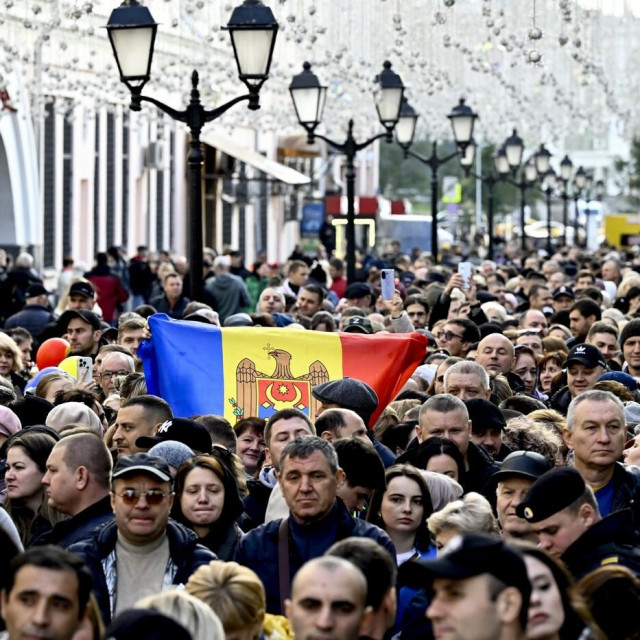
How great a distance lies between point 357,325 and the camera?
14.7 meters

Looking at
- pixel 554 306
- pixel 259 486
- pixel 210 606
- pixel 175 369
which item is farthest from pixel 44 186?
pixel 210 606

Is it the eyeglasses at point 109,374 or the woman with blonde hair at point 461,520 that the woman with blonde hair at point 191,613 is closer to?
the woman with blonde hair at point 461,520

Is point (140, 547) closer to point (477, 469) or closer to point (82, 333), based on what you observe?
point (477, 469)

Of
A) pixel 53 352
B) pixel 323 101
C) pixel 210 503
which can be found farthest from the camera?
pixel 323 101

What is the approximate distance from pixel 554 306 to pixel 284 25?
25.4 ft

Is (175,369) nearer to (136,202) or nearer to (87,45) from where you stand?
(87,45)

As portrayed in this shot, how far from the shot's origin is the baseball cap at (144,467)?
7.70 meters

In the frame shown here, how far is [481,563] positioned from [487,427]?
16.4 ft

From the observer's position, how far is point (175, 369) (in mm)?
12773

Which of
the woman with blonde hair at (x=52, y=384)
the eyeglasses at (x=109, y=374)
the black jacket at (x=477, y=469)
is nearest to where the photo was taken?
the black jacket at (x=477, y=469)

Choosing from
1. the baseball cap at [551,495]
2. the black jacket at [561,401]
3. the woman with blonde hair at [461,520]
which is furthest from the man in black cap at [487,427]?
the baseball cap at [551,495]

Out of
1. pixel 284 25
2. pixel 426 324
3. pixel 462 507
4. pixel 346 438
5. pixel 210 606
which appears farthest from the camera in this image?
pixel 284 25

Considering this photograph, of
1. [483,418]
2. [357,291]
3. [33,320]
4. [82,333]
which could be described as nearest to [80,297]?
[33,320]

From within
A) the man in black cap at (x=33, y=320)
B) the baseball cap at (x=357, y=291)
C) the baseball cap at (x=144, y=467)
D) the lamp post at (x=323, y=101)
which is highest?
the lamp post at (x=323, y=101)
